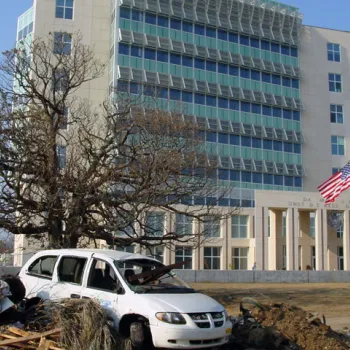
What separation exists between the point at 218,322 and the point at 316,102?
64.0 meters

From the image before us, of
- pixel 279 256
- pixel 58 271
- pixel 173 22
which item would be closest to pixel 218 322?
pixel 58 271

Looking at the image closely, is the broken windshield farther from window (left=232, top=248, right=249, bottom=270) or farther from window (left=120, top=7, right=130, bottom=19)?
window (left=120, top=7, right=130, bottom=19)

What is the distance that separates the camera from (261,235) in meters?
46.8

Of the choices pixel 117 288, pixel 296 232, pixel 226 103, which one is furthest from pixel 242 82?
pixel 117 288

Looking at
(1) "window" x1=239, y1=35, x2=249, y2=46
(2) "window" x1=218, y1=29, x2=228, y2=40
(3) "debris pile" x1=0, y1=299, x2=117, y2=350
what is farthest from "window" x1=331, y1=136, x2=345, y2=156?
(3) "debris pile" x1=0, y1=299, x2=117, y2=350

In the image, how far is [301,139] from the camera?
220ft

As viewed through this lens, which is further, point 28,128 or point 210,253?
point 210,253

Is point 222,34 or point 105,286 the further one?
point 222,34

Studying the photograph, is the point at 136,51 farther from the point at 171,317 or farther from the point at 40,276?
the point at 171,317

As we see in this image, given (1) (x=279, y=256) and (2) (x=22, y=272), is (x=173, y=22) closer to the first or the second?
(1) (x=279, y=256)

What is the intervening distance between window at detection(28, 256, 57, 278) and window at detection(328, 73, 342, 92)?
65576mm

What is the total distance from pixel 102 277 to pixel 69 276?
2.45 feet

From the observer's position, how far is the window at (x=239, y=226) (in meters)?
54.8

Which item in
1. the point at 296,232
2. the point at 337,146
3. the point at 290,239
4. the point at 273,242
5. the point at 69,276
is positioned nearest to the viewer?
the point at 69,276
